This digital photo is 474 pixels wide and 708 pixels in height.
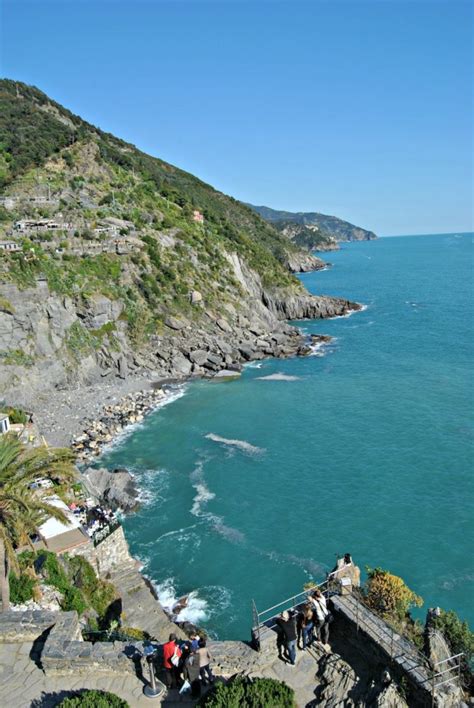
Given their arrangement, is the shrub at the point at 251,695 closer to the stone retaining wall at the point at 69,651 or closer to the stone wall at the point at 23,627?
the stone retaining wall at the point at 69,651

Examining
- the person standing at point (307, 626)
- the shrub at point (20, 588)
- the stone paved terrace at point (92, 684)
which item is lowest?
the shrub at point (20, 588)

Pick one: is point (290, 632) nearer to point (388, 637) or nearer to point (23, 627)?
point (388, 637)

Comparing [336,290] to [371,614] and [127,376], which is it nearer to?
[127,376]

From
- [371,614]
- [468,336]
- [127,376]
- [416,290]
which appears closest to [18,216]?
[127,376]

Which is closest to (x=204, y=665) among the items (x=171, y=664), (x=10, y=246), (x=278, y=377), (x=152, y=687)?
(x=171, y=664)

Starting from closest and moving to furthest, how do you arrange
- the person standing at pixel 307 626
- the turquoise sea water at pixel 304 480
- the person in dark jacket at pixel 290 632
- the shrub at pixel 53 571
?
the person in dark jacket at pixel 290 632, the person standing at pixel 307 626, the shrub at pixel 53 571, the turquoise sea water at pixel 304 480

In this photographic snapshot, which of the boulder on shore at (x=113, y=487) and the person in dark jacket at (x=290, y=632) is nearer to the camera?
the person in dark jacket at (x=290, y=632)

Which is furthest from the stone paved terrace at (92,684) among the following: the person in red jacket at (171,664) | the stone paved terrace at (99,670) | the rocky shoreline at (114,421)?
the rocky shoreline at (114,421)
